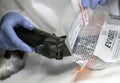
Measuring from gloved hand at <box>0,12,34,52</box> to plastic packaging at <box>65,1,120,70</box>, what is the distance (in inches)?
5.5

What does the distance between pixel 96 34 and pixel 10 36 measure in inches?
9.6

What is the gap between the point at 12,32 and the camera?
2.56ft

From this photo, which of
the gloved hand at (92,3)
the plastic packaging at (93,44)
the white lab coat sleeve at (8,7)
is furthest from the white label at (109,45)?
the white lab coat sleeve at (8,7)

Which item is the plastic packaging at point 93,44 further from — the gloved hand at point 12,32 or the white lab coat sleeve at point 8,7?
the white lab coat sleeve at point 8,7

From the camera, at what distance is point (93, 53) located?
2.30ft

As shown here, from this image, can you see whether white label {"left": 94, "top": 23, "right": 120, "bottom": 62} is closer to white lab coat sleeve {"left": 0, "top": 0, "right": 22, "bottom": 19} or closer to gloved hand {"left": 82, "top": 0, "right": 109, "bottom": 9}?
gloved hand {"left": 82, "top": 0, "right": 109, "bottom": 9}

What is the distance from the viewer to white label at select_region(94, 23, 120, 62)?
69cm

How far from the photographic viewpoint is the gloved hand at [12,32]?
78 cm

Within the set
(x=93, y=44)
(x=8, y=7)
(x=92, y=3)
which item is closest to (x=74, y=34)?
(x=93, y=44)

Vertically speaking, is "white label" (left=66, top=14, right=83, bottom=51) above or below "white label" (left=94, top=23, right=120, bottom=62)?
above

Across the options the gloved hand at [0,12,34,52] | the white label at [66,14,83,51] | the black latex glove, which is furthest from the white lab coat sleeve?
the white label at [66,14,83,51]

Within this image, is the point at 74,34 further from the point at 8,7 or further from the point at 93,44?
the point at 8,7

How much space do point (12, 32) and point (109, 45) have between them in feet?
0.90

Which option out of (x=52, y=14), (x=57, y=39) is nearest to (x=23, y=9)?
(x=52, y=14)
